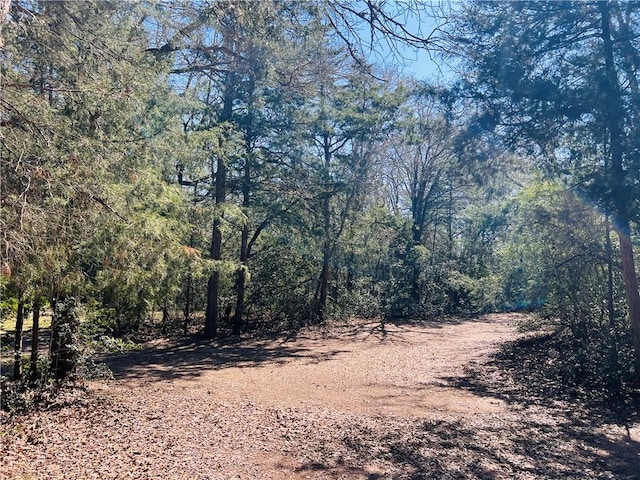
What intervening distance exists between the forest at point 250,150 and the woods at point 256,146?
0.03 metres

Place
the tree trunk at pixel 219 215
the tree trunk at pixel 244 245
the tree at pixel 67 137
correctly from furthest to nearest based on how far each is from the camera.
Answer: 1. the tree trunk at pixel 244 245
2. the tree trunk at pixel 219 215
3. the tree at pixel 67 137

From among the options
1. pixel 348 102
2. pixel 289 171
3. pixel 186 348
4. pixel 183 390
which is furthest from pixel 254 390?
pixel 348 102

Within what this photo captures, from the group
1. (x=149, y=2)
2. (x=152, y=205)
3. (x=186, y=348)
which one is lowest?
(x=186, y=348)

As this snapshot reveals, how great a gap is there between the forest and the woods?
0.10 ft

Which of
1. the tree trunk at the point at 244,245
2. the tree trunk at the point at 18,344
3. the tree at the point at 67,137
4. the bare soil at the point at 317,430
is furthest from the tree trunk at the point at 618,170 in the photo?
the tree trunk at the point at 244,245

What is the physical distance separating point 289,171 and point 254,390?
857cm

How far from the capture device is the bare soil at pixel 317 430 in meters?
4.16

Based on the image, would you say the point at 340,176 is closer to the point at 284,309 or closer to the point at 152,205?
the point at 284,309

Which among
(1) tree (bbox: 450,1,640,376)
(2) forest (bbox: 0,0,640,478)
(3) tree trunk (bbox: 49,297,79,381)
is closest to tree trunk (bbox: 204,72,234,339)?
(2) forest (bbox: 0,0,640,478)

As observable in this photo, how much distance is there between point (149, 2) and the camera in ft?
16.6

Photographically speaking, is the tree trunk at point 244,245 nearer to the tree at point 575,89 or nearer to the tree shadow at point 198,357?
the tree shadow at point 198,357

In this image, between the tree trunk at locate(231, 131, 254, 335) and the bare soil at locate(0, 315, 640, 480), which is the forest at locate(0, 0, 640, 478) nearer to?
the tree trunk at locate(231, 131, 254, 335)

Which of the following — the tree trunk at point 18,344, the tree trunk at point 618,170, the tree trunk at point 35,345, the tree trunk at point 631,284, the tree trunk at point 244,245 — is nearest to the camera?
the tree trunk at point 18,344

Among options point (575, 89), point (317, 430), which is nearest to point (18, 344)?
point (317, 430)
